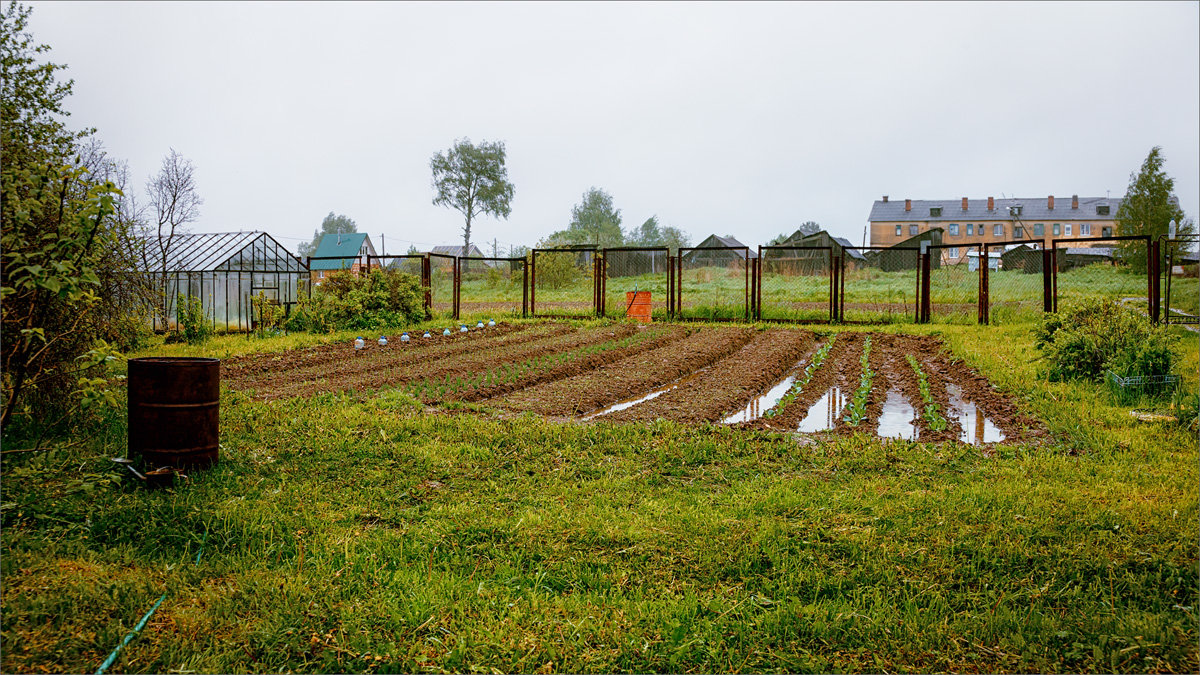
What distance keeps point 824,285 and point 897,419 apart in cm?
2091

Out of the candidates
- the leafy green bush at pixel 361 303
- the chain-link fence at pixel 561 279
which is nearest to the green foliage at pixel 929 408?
the leafy green bush at pixel 361 303

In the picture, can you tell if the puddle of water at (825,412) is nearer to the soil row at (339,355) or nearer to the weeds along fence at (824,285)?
the weeds along fence at (824,285)

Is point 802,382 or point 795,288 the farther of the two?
point 795,288

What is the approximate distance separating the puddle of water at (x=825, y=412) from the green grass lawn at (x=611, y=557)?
128 cm

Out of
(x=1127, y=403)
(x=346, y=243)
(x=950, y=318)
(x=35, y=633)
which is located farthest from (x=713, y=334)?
(x=346, y=243)

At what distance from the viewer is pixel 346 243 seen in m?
64.7

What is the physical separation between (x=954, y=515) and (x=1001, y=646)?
151 cm

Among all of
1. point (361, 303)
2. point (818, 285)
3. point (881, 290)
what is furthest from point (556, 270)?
point (361, 303)

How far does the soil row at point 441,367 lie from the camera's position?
9.21m

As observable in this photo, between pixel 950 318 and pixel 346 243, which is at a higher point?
pixel 346 243

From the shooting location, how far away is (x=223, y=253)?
17.6 meters

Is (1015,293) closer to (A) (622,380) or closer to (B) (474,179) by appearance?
(A) (622,380)

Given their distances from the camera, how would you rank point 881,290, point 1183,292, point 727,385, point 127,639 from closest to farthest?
point 127,639
point 727,385
point 1183,292
point 881,290

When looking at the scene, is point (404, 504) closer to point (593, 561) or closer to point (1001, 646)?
point (593, 561)
